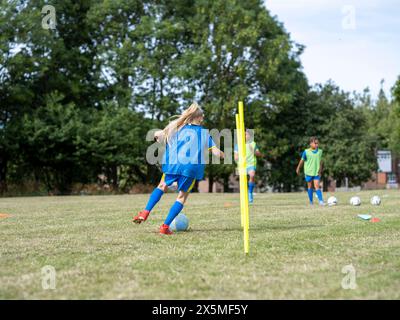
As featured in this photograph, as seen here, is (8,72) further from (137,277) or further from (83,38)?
(137,277)

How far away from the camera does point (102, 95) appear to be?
35938 mm

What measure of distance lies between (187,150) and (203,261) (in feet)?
9.12

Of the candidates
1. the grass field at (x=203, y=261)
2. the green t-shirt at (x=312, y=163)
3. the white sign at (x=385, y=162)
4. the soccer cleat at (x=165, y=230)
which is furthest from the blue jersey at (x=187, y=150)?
the white sign at (x=385, y=162)

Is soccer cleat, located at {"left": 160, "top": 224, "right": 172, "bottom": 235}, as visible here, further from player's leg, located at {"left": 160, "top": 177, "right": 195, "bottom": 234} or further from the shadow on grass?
the shadow on grass

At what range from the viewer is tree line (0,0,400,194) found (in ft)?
100

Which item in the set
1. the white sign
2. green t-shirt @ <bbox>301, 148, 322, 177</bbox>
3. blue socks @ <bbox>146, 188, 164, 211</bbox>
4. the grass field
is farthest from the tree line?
the white sign

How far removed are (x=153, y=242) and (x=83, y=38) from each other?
3240 centimetres

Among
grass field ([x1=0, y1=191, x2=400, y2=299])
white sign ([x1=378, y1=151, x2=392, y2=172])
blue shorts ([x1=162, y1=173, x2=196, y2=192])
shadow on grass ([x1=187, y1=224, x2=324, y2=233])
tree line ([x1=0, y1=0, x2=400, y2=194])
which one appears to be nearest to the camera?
grass field ([x1=0, y1=191, x2=400, y2=299])

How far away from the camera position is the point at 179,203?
7734 mm

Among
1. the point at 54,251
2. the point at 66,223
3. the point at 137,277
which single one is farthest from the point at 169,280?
the point at 66,223

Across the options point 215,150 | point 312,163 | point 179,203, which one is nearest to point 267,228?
point 179,203

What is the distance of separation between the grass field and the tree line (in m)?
23.3

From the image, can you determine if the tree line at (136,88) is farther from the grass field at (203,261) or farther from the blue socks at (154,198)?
the grass field at (203,261)
